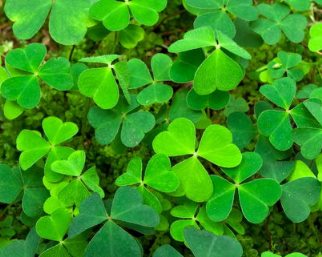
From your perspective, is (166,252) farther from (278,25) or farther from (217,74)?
(278,25)

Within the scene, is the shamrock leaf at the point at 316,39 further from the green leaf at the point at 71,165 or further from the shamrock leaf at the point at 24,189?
the shamrock leaf at the point at 24,189

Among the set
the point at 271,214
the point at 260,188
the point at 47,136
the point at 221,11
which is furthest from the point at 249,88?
the point at 47,136

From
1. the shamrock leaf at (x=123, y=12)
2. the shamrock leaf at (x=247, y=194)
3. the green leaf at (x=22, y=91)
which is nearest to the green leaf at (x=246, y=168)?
the shamrock leaf at (x=247, y=194)

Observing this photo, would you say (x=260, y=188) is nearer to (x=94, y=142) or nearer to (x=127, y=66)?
(x=127, y=66)

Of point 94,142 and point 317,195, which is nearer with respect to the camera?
point 317,195

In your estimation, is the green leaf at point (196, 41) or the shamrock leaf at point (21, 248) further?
the green leaf at point (196, 41)

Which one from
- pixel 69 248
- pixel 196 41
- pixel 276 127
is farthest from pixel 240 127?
pixel 69 248
